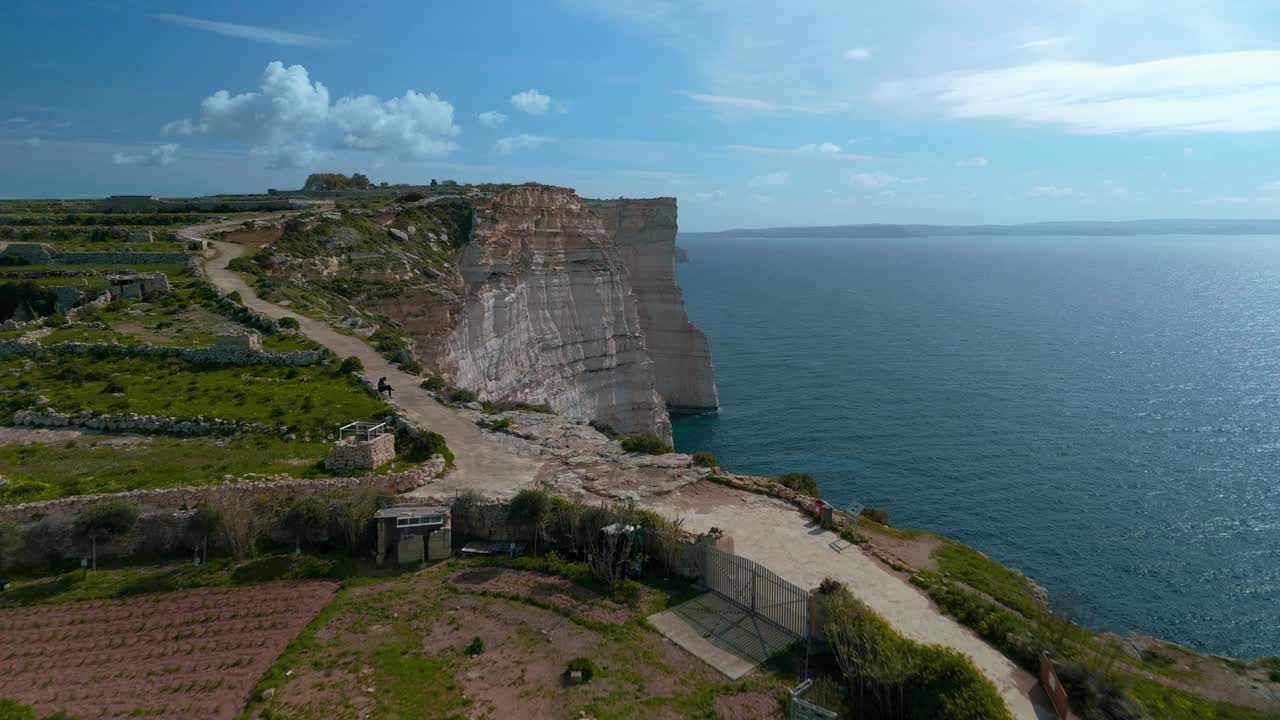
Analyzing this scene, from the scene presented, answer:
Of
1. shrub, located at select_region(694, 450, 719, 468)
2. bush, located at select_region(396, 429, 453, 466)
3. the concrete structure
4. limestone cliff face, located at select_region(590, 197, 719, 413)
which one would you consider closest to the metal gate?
shrub, located at select_region(694, 450, 719, 468)

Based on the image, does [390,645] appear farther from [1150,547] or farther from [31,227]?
[31,227]

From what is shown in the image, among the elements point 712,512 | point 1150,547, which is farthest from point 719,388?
point 712,512

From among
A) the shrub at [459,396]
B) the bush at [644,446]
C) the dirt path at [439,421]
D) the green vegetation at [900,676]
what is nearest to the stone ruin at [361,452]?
the dirt path at [439,421]

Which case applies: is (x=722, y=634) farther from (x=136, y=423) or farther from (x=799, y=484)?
(x=136, y=423)

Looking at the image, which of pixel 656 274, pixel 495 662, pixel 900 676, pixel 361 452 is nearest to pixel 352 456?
pixel 361 452

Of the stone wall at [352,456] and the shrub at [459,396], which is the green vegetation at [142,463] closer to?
the stone wall at [352,456]

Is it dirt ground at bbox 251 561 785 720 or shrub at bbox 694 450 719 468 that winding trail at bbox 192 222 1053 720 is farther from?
dirt ground at bbox 251 561 785 720
